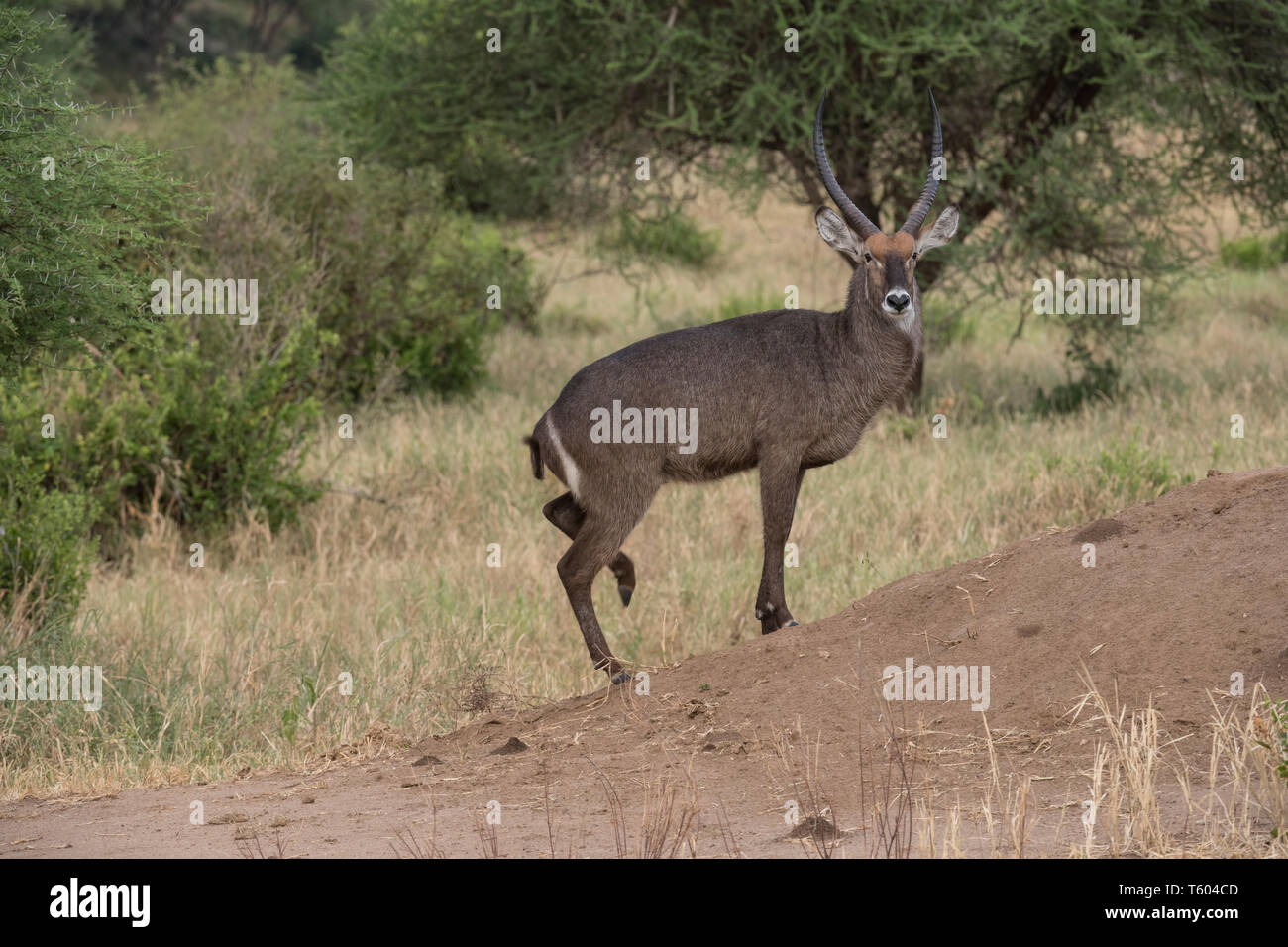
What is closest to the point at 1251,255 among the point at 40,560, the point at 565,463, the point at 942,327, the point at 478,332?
the point at 942,327

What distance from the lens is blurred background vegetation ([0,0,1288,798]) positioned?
6.70m


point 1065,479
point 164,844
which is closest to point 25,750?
point 164,844

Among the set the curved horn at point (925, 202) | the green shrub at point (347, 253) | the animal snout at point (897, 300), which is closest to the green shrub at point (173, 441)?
the green shrub at point (347, 253)

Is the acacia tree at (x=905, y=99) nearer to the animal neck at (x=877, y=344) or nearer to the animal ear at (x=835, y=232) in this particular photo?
the animal ear at (x=835, y=232)

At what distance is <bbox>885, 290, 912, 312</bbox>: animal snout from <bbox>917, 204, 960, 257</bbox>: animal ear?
57 cm

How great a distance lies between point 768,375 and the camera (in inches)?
247

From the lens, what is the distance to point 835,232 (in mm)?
6527

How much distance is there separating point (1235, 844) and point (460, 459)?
751cm

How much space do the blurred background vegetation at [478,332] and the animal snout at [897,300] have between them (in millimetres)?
2499

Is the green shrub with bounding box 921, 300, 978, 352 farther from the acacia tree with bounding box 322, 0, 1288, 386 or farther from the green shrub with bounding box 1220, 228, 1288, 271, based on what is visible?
the green shrub with bounding box 1220, 228, 1288, 271

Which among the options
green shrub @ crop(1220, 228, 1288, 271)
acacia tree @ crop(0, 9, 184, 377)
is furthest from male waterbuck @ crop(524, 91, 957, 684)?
green shrub @ crop(1220, 228, 1288, 271)

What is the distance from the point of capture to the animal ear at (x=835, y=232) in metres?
6.42

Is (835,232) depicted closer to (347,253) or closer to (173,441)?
(173,441)

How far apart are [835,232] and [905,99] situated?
6.57 meters
